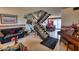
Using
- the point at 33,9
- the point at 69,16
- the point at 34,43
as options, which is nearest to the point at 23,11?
the point at 33,9

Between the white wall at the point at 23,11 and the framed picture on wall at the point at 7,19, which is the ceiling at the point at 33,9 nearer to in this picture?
the white wall at the point at 23,11

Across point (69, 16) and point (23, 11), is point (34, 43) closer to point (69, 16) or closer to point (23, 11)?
point (23, 11)

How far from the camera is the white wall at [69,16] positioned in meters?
1.86

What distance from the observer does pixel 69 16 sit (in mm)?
1870

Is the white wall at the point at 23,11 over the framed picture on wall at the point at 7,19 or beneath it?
over

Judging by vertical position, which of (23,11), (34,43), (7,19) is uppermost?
(23,11)

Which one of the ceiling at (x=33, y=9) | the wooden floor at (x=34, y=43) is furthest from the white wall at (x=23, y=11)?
the wooden floor at (x=34, y=43)

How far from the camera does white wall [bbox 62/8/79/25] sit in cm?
186

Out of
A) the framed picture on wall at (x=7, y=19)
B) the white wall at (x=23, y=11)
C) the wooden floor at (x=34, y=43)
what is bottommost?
the wooden floor at (x=34, y=43)

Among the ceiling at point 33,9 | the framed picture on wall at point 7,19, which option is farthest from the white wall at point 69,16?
the framed picture on wall at point 7,19

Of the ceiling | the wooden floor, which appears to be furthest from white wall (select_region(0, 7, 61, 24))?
the wooden floor

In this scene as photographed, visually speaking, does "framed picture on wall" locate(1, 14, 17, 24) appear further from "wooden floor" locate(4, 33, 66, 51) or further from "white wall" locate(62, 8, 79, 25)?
"white wall" locate(62, 8, 79, 25)
